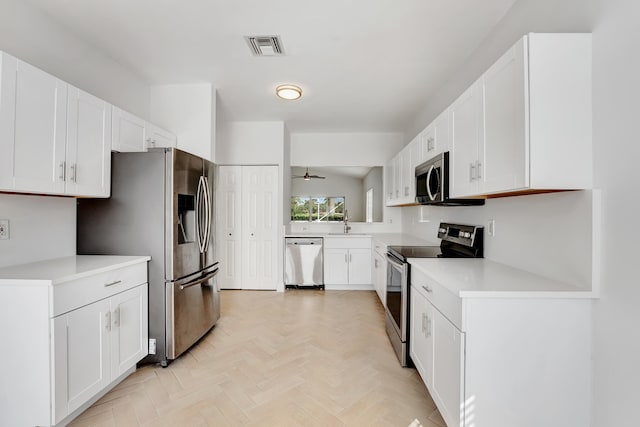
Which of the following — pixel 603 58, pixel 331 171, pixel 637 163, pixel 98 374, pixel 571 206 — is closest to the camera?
pixel 637 163

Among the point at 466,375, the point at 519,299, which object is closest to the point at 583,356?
the point at 519,299

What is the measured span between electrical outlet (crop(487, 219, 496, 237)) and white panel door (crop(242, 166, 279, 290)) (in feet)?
10.1

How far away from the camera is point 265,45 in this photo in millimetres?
2463

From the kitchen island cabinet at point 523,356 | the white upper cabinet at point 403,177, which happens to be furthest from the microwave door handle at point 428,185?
Answer: the kitchen island cabinet at point 523,356

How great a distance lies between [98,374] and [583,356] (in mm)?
2654

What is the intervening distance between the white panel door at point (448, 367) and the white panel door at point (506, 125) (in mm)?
786

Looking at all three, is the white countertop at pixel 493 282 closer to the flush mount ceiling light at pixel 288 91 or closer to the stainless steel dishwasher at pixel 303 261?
the flush mount ceiling light at pixel 288 91

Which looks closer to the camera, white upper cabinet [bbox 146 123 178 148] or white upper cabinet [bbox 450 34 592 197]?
white upper cabinet [bbox 450 34 592 197]

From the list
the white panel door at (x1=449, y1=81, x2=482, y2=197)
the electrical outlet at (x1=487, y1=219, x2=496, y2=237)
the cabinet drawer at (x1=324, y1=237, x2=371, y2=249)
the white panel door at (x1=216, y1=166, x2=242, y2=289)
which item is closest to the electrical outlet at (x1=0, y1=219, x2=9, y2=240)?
the white panel door at (x1=216, y1=166, x2=242, y2=289)

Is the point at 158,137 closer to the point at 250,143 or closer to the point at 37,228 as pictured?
the point at 37,228

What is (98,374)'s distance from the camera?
6.00ft

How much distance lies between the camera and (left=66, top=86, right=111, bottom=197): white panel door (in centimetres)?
194

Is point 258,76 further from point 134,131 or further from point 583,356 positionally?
point 583,356

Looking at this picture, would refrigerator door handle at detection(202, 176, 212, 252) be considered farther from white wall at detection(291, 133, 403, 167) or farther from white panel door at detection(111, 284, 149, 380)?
white wall at detection(291, 133, 403, 167)
